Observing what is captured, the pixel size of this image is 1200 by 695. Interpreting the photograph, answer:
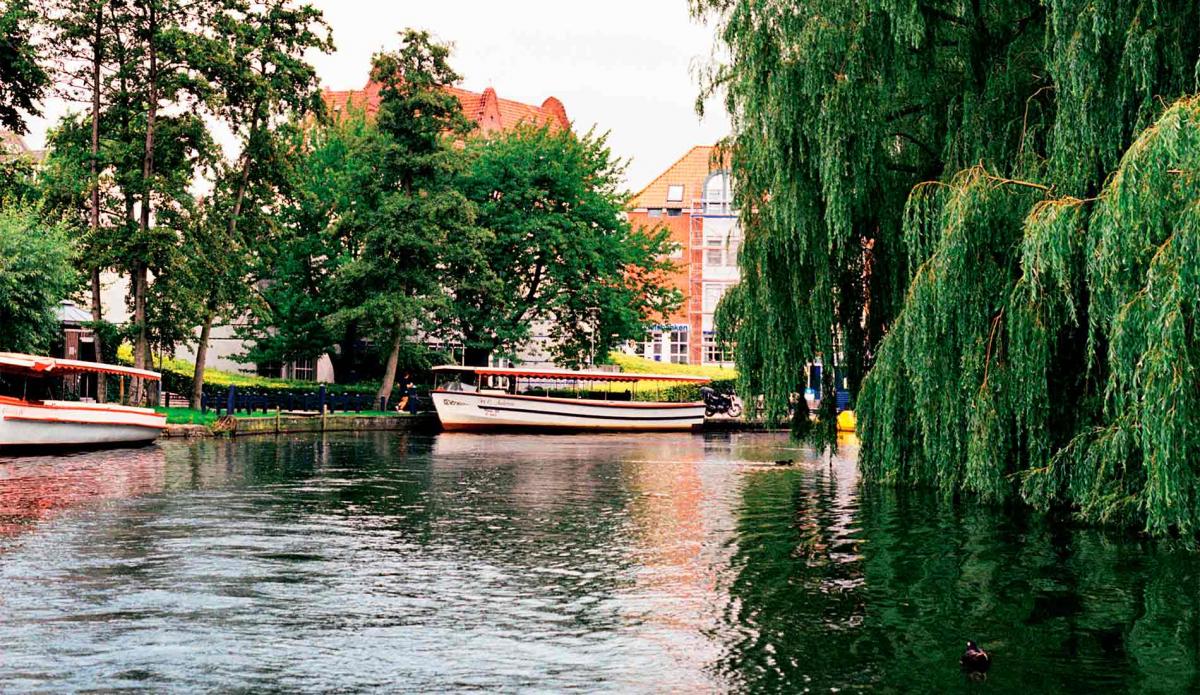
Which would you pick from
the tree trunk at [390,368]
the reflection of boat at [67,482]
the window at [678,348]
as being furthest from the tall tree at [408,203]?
the window at [678,348]

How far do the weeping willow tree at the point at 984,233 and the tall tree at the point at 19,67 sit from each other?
26.6 meters

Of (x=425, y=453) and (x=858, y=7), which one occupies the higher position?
(x=858, y=7)

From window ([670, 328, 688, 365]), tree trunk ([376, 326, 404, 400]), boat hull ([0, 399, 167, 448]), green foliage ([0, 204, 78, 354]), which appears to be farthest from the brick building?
green foliage ([0, 204, 78, 354])

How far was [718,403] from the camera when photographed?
63.3 m

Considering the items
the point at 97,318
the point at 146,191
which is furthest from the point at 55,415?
the point at 146,191

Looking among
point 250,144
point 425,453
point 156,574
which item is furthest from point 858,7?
point 250,144

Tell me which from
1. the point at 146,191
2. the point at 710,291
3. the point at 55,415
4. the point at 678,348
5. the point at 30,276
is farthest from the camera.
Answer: the point at 678,348

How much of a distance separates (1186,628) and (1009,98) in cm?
956

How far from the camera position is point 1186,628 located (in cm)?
1221

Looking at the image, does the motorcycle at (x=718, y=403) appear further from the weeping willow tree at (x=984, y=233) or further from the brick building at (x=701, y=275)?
the weeping willow tree at (x=984, y=233)

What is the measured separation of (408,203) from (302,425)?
983cm

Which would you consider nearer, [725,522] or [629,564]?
[629,564]

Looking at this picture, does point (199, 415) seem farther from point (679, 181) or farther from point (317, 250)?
point (679, 181)

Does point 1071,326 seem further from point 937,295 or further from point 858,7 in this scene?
point 858,7
